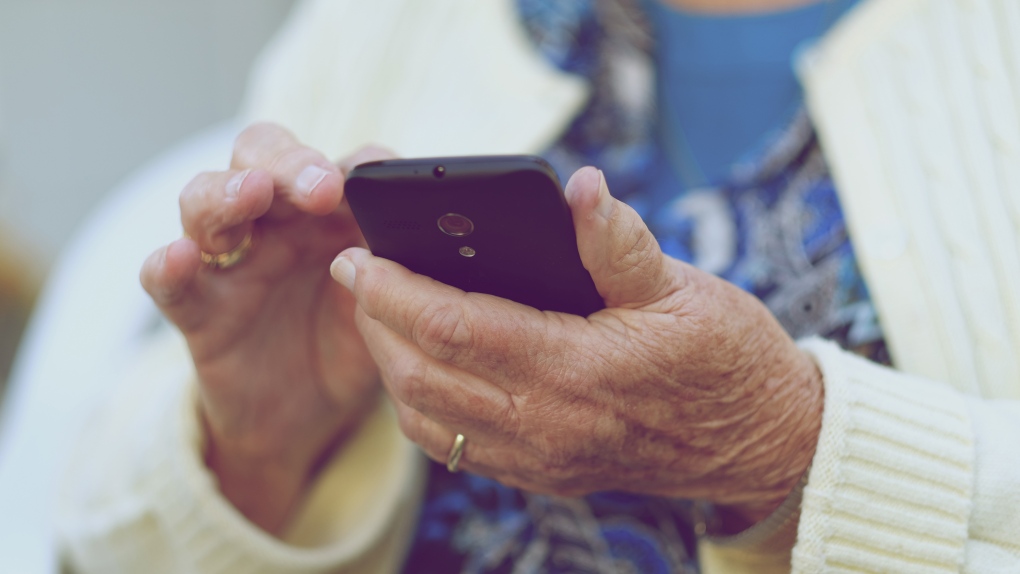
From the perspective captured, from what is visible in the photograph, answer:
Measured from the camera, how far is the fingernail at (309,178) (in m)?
0.48

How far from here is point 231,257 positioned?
0.55 m

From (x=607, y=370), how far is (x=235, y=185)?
25cm

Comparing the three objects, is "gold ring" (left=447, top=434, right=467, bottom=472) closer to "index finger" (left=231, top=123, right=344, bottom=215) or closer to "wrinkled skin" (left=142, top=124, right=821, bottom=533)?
"wrinkled skin" (left=142, top=124, right=821, bottom=533)

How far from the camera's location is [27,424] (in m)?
0.85

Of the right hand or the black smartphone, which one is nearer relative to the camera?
the black smartphone

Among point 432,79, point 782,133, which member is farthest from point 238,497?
point 782,133

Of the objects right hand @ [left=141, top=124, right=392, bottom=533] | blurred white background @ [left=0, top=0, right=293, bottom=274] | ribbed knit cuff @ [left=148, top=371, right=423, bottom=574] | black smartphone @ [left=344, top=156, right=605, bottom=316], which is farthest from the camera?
blurred white background @ [left=0, top=0, right=293, bottom=274]

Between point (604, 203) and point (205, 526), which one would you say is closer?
point (604, 203)

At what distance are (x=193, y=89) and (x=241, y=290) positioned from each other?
1601 mm

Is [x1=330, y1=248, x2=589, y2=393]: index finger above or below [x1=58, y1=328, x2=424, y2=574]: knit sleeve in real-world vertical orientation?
above

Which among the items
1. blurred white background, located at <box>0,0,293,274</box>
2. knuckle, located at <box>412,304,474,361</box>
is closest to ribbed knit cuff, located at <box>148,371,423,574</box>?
knuckle, located at <box>412,304,474,361</box>

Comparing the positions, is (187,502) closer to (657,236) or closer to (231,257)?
(231,257)

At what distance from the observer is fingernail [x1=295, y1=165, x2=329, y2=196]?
48 cm

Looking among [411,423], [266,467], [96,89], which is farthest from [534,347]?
[96,89]
